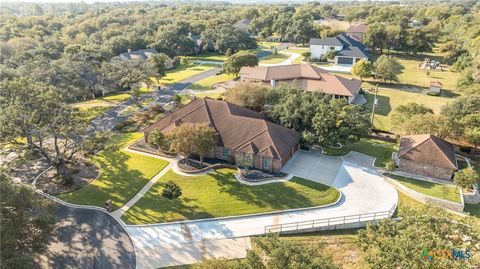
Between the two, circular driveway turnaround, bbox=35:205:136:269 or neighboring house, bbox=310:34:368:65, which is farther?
neighboring house, bbox=310:34:368:65

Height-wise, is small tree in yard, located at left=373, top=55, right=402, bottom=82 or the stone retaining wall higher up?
small tree in yard, located at left=373, top=55, right=402, bottom=82

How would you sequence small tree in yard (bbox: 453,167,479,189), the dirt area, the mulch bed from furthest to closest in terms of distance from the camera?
the mulch bed < the dirt area < small tree in yard (bbox: 453,167,479,189)

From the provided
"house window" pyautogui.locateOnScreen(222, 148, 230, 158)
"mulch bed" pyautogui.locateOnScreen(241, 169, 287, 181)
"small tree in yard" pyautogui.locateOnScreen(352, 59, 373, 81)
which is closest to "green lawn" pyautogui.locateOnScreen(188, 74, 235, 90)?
"small tree in yard" pyautogui.locateOnScreen(352, 59, 373, 81)

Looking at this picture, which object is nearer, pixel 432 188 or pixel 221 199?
pixel 221 199

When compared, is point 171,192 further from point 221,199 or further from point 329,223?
point 329,223

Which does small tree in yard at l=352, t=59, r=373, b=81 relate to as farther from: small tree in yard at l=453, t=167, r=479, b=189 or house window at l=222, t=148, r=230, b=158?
house window at l=222, t=148, r=230, b=158

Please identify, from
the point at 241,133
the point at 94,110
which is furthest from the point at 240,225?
the point at 94,110

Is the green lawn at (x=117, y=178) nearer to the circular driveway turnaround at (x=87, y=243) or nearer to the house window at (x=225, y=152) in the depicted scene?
the circular driveway turnaround at (x=87, y=243)
